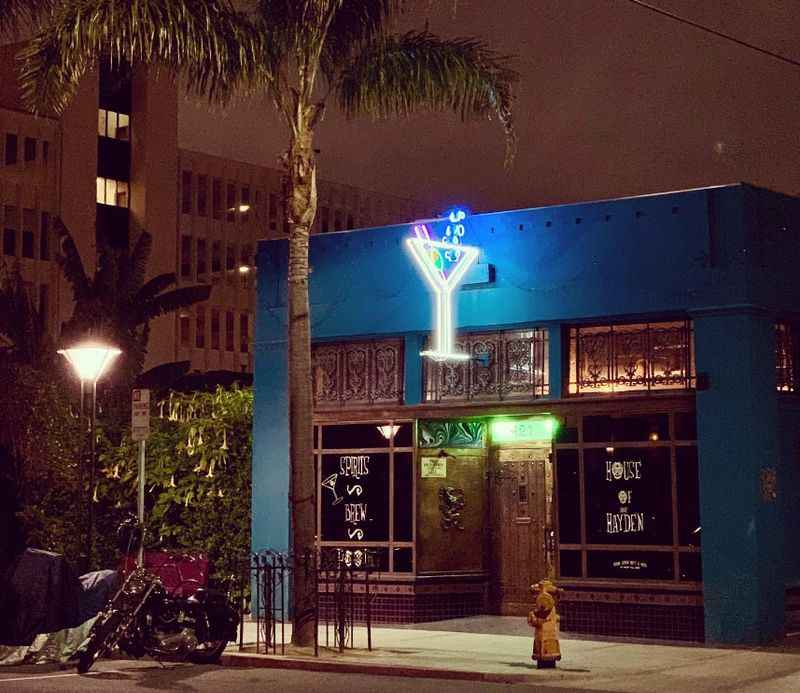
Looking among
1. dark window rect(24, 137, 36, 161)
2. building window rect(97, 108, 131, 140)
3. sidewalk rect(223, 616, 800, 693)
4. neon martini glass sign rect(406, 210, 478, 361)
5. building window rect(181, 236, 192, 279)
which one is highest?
building window rect(97, 108, 131, 140)

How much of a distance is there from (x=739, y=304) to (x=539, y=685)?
5770 millimetres

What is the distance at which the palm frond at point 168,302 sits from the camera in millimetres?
33312

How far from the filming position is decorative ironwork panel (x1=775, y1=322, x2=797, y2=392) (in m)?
18.7

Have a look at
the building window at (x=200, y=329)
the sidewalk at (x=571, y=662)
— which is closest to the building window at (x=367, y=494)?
the sidewalk at (x=571, y=662)

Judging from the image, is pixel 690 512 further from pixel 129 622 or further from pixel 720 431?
pixel 129 622

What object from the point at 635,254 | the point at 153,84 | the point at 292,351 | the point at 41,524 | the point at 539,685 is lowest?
the point at 539,685

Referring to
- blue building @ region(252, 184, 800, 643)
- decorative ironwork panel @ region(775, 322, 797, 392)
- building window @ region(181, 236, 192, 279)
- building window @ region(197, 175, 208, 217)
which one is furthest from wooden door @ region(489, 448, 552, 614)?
building window @ region(181, 236, 192, 279)

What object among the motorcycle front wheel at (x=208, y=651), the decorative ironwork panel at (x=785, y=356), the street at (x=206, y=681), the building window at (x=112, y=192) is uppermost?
the building window at (x=112, y=192)

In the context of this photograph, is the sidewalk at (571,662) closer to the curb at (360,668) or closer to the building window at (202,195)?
the curb at (360,668)

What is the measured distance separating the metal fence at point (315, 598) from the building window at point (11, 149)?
150 feet

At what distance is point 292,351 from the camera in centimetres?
1775

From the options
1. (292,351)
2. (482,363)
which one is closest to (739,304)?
(482,363)

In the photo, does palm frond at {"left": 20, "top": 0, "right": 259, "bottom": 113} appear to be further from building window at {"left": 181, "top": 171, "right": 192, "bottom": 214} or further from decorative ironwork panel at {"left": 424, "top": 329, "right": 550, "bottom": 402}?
building window at {"left": 181, "top": 171, "right": 192, "bottom": 214}

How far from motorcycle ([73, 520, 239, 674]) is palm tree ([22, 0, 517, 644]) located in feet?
3.28
